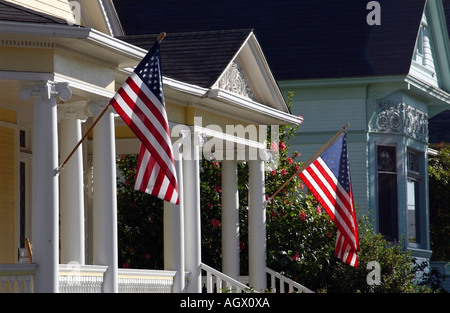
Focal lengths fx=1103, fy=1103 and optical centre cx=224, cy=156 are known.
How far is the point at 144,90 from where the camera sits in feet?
43.7

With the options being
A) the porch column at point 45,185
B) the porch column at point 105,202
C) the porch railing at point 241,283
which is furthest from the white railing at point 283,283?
the porch column at point 45,185

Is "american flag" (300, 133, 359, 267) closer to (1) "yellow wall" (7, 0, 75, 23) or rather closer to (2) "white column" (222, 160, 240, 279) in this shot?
(2) "white column" (222, 160, 240, 279)

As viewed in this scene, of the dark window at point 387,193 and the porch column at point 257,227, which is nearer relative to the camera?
the porch column at point 257,227

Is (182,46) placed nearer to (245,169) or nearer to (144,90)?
(245,169)

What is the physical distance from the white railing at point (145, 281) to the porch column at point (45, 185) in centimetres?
242

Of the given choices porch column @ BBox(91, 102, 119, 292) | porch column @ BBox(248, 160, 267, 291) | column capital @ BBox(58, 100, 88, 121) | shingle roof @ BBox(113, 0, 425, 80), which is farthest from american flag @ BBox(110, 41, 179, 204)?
shingle roof @ BBox(113, 0, 425, 80)

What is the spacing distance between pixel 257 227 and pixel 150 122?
6976 mm

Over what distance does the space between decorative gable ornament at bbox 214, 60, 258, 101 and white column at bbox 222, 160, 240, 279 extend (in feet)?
5.46

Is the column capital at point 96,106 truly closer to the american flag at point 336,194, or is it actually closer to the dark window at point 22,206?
the dark window at point 22,206

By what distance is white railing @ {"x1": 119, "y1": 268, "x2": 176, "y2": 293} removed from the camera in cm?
1541

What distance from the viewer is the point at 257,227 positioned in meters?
19.8

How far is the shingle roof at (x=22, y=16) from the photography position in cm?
1288

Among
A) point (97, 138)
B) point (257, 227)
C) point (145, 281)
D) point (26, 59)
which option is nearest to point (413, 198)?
point (257, 227)

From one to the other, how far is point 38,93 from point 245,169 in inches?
350
